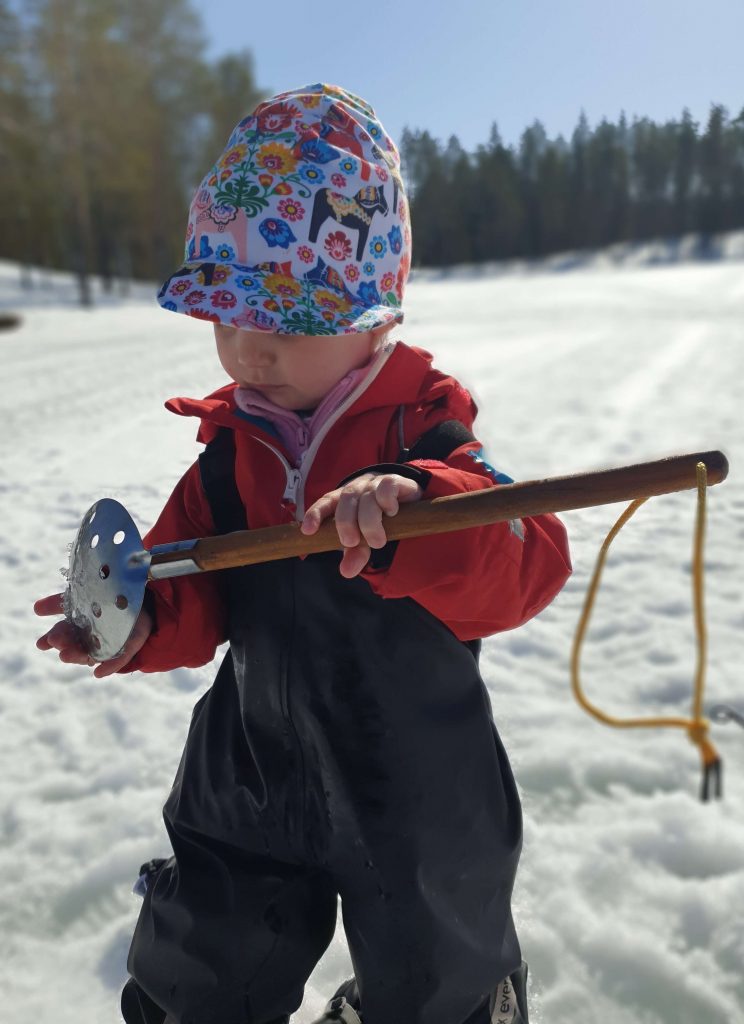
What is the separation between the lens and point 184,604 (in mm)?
1286

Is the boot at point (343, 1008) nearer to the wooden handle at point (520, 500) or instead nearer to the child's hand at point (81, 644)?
the child's hand at point (81, 644)

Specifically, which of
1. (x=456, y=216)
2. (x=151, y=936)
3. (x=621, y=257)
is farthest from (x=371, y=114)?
(x=621, y=257)

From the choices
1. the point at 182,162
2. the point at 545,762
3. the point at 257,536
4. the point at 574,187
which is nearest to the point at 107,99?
the point at 182,162

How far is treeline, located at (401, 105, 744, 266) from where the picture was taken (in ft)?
5.82

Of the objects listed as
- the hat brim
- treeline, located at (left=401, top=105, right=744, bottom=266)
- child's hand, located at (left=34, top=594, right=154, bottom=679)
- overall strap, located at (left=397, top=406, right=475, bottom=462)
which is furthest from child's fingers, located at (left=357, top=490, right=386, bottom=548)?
treeline, located at (left=401, top=105, right=744, bottom=266)

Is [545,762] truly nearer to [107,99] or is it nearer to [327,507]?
[327,507]

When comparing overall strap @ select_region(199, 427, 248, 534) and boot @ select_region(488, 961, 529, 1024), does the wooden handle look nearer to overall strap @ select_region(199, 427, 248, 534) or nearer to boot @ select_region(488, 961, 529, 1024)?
overall strap @ select_region(199, 427, 248, 534)

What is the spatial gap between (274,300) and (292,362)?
88mm

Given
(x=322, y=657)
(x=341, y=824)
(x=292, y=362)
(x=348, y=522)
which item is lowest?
(x=341, y=824)

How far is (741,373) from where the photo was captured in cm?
586

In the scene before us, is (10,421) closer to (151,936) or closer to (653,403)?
(653,403)

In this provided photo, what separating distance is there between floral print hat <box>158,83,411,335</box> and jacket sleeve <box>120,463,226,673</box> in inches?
12.1

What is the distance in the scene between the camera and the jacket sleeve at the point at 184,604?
50.6 inches

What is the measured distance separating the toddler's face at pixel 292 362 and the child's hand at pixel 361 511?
321 mm
